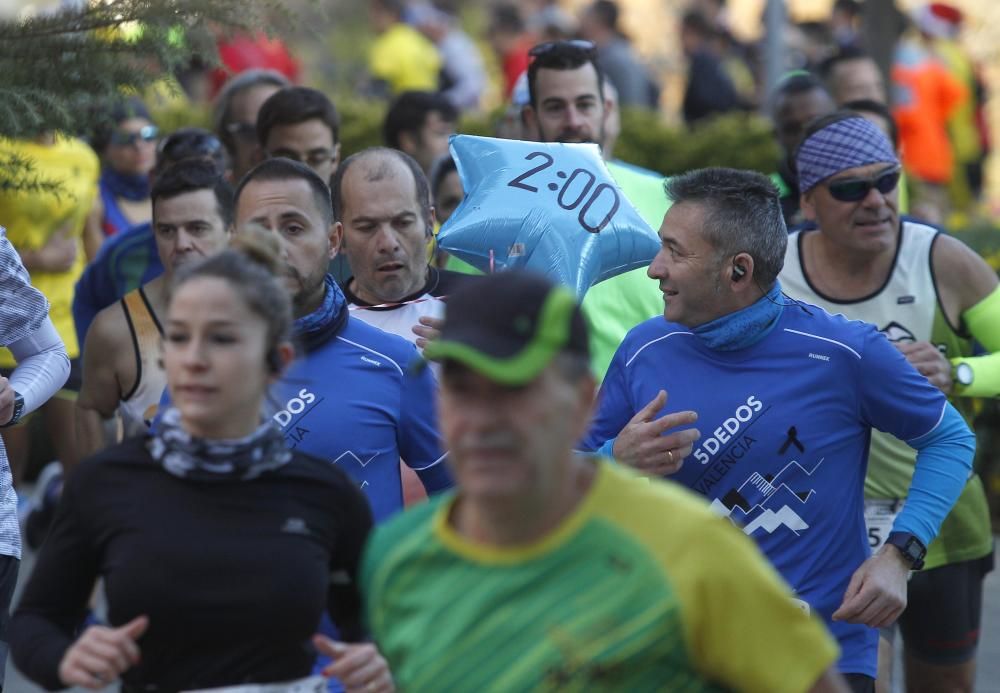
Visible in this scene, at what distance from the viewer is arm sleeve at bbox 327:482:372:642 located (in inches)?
128

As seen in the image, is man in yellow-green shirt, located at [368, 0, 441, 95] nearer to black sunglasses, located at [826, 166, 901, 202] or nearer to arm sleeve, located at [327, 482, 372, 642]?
black sunglasses, located at [826, 166, 901, 202]

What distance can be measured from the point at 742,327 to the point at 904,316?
1261mm

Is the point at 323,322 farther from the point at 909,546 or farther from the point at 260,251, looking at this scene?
the point at 909,546

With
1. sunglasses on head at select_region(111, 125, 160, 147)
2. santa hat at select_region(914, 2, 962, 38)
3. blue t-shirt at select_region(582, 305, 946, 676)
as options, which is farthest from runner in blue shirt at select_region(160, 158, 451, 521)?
santa hat at select_region(914, 2, 962, 38)

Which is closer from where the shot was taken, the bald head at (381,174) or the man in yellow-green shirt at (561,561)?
the man in yellow-green shirt at (561,561)

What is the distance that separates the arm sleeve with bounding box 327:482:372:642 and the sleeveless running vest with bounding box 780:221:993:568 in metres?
2.52

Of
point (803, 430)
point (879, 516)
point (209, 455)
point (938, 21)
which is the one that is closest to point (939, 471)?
point (803, 430)

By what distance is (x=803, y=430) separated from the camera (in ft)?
14.1

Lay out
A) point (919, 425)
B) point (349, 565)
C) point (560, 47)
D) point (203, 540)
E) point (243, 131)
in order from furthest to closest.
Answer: point (243, 131), point (560, 47), point (919, 425), point (349, 565), point (203, 540)

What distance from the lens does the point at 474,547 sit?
2689 mm

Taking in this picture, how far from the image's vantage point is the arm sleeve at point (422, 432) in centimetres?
429

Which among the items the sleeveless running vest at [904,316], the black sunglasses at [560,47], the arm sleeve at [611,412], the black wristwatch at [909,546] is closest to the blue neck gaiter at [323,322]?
the arm sleeve at [611,412]

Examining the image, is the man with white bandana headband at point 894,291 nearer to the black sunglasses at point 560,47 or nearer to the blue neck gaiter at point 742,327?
the blue neck gaiter at point 742,327

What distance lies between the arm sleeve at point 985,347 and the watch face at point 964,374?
0.04ft
